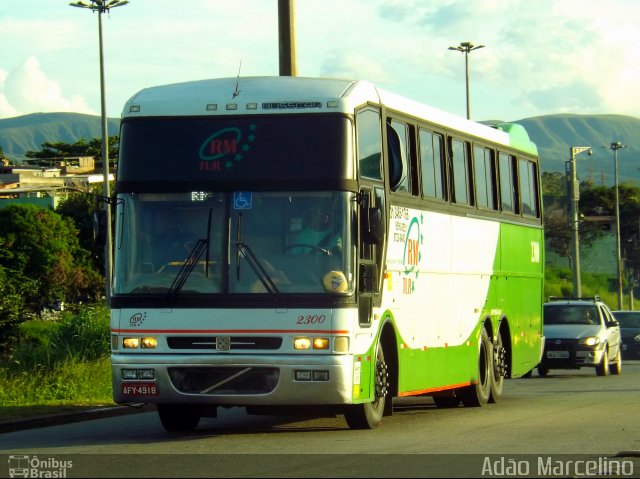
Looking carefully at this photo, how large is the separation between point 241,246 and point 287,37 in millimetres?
8706

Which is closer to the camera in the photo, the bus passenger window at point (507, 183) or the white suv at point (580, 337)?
the bus passenger window at point (507, 183)

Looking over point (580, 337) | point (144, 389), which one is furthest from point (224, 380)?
point (580, 337)

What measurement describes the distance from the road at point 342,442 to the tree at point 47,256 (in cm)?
6419

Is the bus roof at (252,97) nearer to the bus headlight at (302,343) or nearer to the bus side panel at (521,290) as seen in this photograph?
the bus headlight at (302,343)

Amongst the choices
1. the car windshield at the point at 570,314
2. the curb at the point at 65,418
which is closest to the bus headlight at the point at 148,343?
the curb at the point at 65,418

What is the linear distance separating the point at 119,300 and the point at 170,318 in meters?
0.58

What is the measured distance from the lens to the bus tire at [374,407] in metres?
14.9

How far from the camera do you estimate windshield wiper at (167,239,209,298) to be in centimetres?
1405

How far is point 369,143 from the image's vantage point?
1482 cm

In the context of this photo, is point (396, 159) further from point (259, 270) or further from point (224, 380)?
point (224, 380)

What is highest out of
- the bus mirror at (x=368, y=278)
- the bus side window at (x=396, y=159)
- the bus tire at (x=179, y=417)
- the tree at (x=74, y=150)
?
the tree at (x=74, y=150)

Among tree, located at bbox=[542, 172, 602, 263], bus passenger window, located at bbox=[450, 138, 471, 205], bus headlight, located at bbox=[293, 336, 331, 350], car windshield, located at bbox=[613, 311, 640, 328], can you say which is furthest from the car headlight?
tree, located at bbox=[542, 172, 602, 263]

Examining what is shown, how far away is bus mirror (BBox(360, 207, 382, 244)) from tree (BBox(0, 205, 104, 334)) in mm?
68109

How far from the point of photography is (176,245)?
14.1 m
